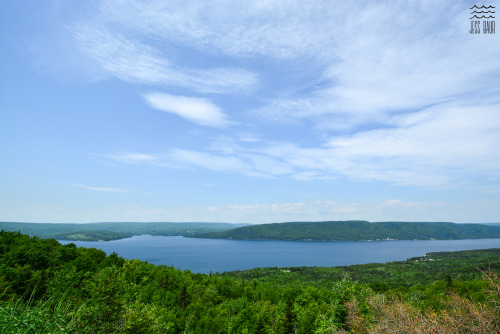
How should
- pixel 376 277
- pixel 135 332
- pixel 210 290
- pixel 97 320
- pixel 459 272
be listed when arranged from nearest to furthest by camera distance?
pixel 97 320
pixel 135 332
pixel 210 290
pixel 376 277
pixel 459 272

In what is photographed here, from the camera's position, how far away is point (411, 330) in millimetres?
9766

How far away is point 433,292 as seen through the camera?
268 ft

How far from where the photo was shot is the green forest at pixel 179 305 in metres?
9.47

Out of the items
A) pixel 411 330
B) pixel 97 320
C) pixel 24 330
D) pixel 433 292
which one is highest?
pixel 24 330

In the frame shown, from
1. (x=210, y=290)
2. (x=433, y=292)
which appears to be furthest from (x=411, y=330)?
(x=433, y=292)

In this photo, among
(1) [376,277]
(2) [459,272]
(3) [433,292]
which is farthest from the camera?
(2) [459,272]

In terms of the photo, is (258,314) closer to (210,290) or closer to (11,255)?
(210,290)

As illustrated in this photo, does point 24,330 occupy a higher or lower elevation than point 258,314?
higher

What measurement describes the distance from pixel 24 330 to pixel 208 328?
46134 mm

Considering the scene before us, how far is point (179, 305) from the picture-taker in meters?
59.9

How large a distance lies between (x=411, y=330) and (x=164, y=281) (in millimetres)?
66580

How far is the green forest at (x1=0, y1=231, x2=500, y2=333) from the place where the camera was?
9.47 meters

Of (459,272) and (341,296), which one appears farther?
(459,272)

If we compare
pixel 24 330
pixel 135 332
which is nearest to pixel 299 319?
pixel 135 332
